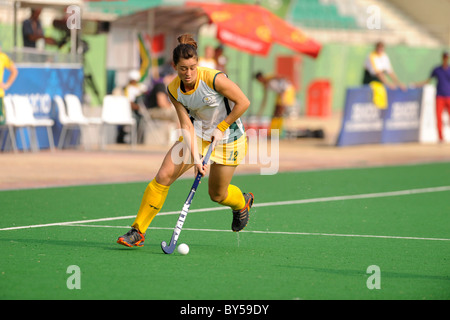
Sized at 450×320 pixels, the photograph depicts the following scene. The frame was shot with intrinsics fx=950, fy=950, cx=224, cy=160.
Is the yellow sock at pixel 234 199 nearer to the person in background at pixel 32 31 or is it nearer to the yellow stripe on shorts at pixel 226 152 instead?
the yellow stripe on shorts at pixel 226 152

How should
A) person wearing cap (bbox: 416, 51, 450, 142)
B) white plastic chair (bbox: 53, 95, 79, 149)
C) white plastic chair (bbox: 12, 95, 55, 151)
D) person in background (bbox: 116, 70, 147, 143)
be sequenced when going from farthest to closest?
person wearing cap (bbox: 416, 51, 450, 142) → person in background (bbox: 116, 70, 147, 143) → white plastic chair (bbox: 53, 95, 79, 149) → white plastic chair (bbox: 12, 95, 55, 151)

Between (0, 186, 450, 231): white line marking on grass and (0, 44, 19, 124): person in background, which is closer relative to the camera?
(0, 186, 450, 231): white line marking on grass

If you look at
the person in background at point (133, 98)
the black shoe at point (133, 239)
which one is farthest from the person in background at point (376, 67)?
the black shoe at point (133, 239)

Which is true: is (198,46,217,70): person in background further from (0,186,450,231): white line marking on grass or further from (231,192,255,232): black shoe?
(231,192,255,232): black shoe

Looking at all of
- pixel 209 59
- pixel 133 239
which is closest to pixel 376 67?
pixel 209 59

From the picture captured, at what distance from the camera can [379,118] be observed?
876 inches

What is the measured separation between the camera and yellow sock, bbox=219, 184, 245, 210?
8.78 metres

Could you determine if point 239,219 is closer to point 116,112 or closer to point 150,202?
point 150,202

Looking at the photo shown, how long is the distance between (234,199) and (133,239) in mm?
1066

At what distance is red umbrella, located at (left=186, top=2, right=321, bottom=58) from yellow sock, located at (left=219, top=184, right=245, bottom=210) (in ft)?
43.2

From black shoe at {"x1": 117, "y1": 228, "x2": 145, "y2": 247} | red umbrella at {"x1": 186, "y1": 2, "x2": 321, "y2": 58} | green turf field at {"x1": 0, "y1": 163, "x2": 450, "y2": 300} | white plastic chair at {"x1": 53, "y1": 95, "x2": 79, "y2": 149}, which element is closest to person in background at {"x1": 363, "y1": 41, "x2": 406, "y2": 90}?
red umbrella at {"x1": 186, "y1": 2, "x2": 321, "y2": 58}

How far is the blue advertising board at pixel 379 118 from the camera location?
21359 millimetres

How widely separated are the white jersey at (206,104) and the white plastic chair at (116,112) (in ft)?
36.4

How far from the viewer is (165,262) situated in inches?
308
